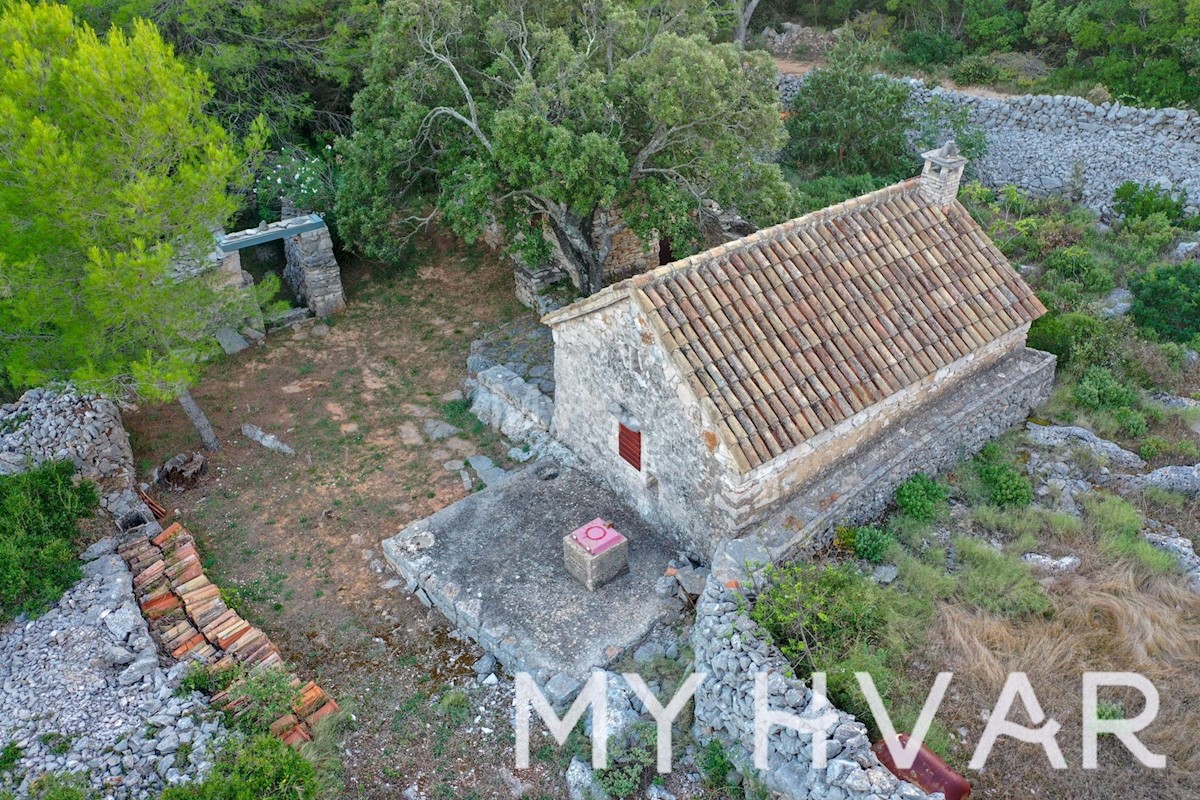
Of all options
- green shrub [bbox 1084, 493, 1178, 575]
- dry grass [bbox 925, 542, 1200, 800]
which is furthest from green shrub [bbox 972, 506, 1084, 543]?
dry grass [bbox 925, 542, 1200, 800]

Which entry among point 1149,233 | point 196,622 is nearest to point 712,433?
point 196,622

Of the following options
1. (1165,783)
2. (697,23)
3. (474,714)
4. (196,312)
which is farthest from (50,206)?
(1165,783)

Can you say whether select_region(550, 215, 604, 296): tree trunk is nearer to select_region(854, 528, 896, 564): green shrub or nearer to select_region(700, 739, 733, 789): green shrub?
select_region(854, 528, 896, 564): green shrub

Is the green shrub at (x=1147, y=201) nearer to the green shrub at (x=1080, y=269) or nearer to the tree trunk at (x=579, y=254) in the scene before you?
the green shrub at (x=1080, y=269)

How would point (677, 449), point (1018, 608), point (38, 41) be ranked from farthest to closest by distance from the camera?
point (38, 41)
point (677, 449)
point (1018, 608)

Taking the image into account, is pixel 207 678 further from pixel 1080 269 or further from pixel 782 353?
pixel 1080 269

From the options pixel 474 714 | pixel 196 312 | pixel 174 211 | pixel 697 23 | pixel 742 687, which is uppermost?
pixel 697 23

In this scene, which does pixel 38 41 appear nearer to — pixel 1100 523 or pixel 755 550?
pixel 755 550
